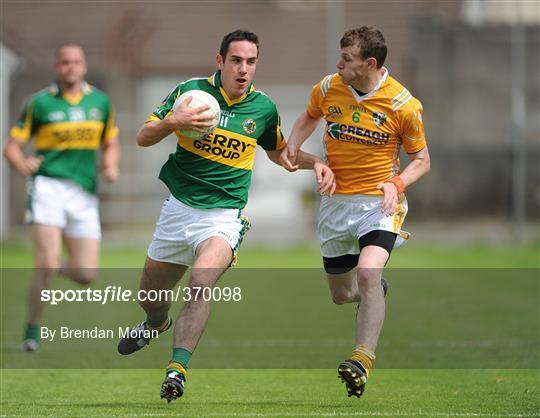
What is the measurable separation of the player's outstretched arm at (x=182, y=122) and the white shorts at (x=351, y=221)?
4.51 feet

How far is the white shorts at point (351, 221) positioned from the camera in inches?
317

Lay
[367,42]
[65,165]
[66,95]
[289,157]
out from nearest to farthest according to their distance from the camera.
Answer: [367,42]
[289,157]
[65,165]
[66,95]

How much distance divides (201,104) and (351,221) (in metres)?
1.54

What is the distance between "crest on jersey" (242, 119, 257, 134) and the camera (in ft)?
25.8

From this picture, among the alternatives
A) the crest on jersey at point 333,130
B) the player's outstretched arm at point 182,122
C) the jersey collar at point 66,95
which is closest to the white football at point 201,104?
the player's outstretched arm at point 182,122

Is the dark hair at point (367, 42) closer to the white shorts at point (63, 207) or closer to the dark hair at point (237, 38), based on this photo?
the dark hair at point (237, 38)

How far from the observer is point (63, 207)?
1070 centimetres

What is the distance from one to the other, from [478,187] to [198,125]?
62.7 feet

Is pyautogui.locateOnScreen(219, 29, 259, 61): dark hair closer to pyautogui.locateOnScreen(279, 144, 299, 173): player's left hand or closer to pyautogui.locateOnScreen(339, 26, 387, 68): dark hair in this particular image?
pyautogui.locateOnScreen(339, 26, 387, 68): dark hair

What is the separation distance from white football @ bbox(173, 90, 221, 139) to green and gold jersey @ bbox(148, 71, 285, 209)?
19 cm

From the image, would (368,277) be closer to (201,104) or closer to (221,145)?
(221,145)

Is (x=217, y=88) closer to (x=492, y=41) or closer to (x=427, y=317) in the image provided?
(x=427, y=317)

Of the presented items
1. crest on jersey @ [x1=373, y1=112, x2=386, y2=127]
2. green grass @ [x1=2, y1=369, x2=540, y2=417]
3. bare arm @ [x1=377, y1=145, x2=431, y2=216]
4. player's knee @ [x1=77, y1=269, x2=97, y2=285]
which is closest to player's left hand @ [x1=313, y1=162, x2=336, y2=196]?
bare arm @ [x1=377, y1=145, x2=431, y2=216]

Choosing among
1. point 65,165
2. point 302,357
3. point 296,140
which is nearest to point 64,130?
point 65,165
